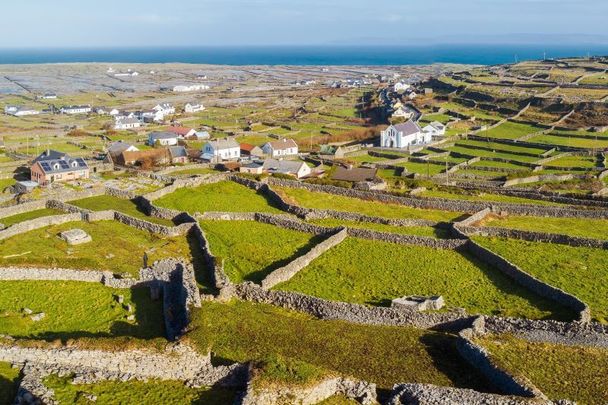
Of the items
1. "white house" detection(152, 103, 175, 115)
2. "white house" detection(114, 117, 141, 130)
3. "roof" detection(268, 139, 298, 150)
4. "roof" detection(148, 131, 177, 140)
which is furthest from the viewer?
"white house" detection(152, 103, 175, 115)

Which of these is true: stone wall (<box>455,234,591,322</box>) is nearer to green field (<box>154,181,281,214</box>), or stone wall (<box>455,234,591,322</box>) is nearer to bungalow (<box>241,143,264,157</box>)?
green field (<box>154,181,281,214</box>)

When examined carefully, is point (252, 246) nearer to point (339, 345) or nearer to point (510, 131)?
point (339, 345)

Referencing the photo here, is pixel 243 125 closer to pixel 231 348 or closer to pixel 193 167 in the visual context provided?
pixel 193 167

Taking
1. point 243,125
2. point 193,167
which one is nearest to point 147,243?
point 193,167

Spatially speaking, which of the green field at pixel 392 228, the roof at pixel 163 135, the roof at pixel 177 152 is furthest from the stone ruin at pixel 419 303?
the roof at pixel 163 135

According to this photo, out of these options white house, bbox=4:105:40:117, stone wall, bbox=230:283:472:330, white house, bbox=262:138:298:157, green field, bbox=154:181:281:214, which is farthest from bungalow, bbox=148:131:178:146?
stone wall, bbox=230:283:472:330

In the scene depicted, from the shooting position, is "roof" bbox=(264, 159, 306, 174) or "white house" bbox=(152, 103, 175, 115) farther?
"white house" bbox=(152, 103, 175, 115)

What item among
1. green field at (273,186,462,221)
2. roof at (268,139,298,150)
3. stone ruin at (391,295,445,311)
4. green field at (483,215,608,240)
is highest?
roof at (268,139,298,150)
